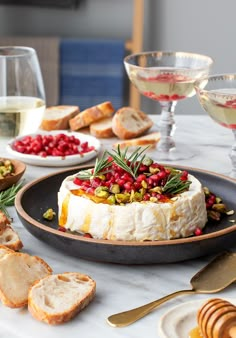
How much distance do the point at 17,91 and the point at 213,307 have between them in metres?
1.25

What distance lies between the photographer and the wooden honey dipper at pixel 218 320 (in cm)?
113

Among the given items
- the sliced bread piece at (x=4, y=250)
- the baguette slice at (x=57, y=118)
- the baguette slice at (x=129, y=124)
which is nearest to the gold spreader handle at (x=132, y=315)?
the sliced bread piece at (x=4, y=250)

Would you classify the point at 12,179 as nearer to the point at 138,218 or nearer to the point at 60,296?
the point at 138,218

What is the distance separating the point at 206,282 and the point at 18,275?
342 millimetres

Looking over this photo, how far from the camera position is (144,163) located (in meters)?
1.62

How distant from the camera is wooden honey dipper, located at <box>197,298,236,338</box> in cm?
113

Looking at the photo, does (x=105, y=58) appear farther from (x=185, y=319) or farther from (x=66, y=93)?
(x=185, y=319)

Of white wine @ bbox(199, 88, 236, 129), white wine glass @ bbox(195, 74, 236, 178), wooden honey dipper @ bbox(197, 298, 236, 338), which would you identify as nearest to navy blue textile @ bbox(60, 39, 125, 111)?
white wine glass @ bbox(195, 74, 236, 178)

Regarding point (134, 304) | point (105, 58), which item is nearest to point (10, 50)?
point (134, 304)

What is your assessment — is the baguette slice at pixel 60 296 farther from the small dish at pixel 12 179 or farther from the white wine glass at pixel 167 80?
the white wine glass at pixel 167 80

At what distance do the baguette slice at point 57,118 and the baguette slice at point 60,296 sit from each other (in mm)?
1221

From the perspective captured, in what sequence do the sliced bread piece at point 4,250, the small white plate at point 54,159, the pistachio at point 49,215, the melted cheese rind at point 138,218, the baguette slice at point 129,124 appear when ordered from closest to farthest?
the sliced bread piece at point 4,250, the melted cheese rind at point 138,218, the pistachio at point 49,215, the small white plate at point 54,159, the baguette slice at point 129,124

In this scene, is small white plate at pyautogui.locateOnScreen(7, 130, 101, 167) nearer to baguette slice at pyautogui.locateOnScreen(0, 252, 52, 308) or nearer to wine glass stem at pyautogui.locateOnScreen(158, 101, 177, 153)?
wine glass stem at pyautogui.locateOnScreen(158, 101, 177, 153)

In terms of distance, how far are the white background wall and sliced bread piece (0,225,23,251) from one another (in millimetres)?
2875
